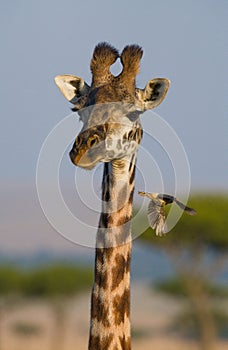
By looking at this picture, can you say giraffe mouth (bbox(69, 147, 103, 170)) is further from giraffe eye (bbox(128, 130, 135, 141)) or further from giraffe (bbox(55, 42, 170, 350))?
giraffe eye (bbox(128, 130, 135, 141))

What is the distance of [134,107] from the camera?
7.77 m

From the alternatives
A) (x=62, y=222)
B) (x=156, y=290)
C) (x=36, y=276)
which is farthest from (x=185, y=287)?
(x=62, y=222)

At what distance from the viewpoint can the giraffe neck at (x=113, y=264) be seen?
7715 mm

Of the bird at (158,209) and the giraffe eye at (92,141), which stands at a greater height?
the giraffe eye at (92,141)

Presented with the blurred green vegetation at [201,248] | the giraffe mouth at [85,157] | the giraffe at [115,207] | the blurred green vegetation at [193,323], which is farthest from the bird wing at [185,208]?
the blurred green vegetation at [193,323]

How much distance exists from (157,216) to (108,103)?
116 centimetres

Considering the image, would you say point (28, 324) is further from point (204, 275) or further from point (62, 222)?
point (62, 222)

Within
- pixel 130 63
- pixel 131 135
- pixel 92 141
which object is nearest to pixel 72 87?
pixel 130 63

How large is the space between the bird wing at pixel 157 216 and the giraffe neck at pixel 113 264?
1.75ft

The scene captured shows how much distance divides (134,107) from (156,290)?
2399 cm

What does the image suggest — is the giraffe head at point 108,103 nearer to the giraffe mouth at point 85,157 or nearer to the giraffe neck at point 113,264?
the giraffe mouth at point 85,157

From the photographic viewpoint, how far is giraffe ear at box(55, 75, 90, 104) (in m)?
8.16

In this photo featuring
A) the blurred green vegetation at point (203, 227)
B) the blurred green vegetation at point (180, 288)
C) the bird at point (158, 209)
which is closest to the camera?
the bird at point (158, 209)

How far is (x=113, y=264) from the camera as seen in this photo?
7.77 metres
